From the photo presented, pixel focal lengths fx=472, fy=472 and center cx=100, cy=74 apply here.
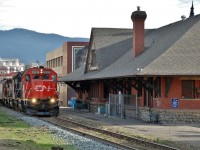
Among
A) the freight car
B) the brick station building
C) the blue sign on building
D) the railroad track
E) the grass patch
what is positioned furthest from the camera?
the freight car

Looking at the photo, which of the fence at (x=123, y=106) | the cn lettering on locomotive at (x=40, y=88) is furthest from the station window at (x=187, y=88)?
the cn lettering on locomotive at (x=40, y=88)

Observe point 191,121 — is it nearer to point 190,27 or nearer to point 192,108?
point 192,108

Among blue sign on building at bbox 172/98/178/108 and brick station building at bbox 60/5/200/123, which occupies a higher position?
brick station building at bbox 60/5/200/123

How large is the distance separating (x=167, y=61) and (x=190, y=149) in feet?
40.9

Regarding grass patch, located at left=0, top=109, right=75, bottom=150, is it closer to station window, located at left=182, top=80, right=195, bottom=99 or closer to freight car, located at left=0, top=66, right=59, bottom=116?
station window, located at left=182, top=80, right=195, bottom=99

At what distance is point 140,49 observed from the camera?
35406mm

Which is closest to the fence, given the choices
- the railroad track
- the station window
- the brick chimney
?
the brick chimney

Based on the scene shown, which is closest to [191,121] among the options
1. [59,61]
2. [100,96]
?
[100,96]

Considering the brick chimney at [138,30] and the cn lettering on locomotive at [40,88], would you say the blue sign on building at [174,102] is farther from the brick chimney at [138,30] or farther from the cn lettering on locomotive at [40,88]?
the cn lettering on locomotive at [40,88]

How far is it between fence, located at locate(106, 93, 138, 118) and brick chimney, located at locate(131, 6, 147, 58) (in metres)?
3.71

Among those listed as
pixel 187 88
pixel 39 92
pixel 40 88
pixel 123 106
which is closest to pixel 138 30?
pixel 123 106

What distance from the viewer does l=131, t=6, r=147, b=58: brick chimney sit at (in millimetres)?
35031

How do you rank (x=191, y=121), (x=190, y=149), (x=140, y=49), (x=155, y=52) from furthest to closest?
1. (x=140, y=49)
2. (x=155, y=52)
3. (x=191, y=121)
4. (x=190, y=149)

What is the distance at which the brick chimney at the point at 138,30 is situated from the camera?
35.0 meters
